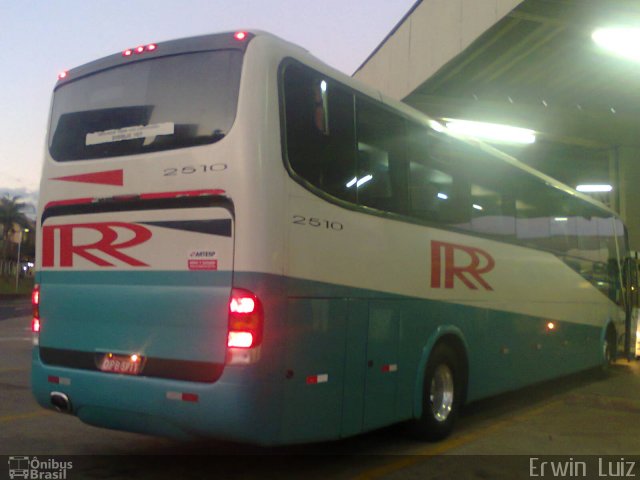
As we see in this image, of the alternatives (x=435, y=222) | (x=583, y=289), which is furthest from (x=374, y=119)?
(x=583, y=289)

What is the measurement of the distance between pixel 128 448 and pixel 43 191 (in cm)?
274

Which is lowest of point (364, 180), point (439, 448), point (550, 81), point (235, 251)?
point (439, 448)

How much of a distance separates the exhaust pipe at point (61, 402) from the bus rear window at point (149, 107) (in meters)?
2.12

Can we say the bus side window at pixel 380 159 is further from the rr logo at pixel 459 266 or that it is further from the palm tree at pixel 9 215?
the palm tree at pixel 9 215

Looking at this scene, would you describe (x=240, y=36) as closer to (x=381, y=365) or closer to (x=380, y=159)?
(x=380, y=159)

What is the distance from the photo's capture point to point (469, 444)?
25.9 feet

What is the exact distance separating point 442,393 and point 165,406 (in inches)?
144

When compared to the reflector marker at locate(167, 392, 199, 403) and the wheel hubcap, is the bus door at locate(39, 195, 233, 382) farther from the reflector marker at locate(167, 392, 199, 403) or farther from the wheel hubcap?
the wheel hubcap

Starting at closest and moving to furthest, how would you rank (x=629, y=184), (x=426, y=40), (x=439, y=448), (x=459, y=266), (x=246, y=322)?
(x=246, y=322) < (x=439, y=448) < (x=459, y=266) < (x=426, y=40) < (x=629, y=184)

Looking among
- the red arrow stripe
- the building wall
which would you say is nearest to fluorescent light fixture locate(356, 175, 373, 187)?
the red arrow stripe

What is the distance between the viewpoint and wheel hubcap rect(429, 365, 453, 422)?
26.1 feet

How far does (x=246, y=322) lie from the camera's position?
543 centimetres

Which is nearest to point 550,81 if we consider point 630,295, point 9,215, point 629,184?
point 630,295

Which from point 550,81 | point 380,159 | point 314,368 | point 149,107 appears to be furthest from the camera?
point 550,81
